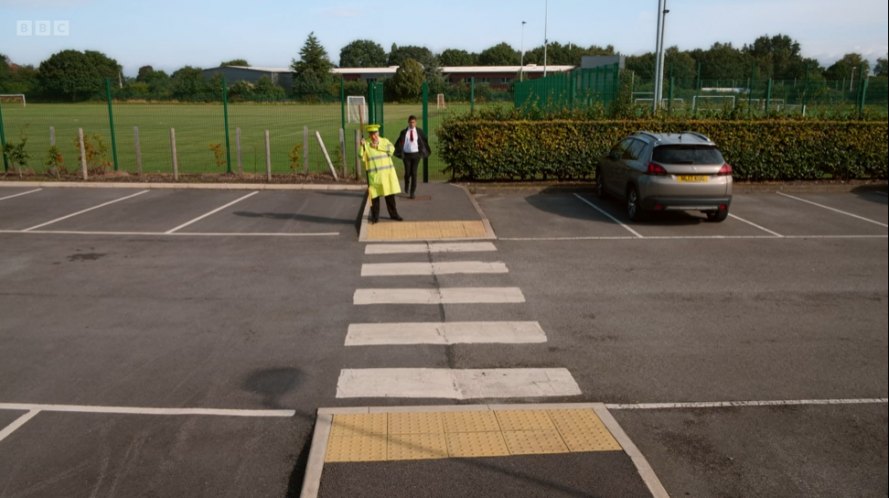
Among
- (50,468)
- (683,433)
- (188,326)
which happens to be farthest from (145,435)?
(683,433)

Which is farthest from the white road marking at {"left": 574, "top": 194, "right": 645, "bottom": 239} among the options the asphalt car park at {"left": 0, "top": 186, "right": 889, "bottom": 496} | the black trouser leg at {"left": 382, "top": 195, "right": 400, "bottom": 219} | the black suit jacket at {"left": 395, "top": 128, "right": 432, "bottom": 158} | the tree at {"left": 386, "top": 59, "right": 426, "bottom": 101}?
the tree at {"left": 386, "top": 59, "right": 426, "bottom": 101}

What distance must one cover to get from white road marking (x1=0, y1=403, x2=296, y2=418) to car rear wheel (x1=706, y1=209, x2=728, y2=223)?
417 inches

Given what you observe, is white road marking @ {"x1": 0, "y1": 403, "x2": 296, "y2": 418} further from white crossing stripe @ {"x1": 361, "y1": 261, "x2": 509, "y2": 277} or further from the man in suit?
the man in suit

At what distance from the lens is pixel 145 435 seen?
219 inches

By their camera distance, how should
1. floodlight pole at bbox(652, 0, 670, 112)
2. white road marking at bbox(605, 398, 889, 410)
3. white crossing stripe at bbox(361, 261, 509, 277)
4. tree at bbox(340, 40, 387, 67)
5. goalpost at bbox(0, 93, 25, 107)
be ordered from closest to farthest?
1. white road marking at bbox(605, 398, 889, 410)
2. white crossing stripe at bbox(361, 261, 509, 277)
3. floodlight pole at bbox(652, 0, 670, 112)
4. goalpost at bbox(0, 93, 25, 107)
5. tree at bbox(340, 40, 387, 67)

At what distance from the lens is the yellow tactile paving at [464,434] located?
203 inches

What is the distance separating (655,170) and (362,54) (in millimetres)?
107407

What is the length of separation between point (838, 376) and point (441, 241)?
705cm

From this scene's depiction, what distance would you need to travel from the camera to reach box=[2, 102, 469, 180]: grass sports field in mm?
22703

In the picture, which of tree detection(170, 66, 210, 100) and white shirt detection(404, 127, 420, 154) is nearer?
white shirt detection(404, 127, 420, 154)

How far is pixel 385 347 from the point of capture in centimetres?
745

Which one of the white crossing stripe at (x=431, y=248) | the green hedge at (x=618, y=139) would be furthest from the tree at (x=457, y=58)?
the white crossing stripe at (x=431, y=248)

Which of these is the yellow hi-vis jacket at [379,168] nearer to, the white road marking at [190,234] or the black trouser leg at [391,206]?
the black trouser leg at [391,206]

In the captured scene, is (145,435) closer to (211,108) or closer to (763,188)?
(763,188)
